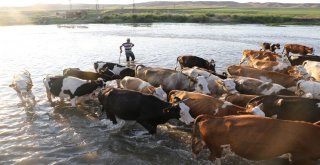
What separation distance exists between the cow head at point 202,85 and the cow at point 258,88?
40.7 inches

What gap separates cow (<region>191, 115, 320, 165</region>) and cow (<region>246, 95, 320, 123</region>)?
7.00 ft

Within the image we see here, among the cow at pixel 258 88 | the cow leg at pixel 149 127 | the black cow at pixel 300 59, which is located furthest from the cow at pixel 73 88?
the black cow at pixel 300 59

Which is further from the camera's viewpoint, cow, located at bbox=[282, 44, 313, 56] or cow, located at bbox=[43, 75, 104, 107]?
cow, located at bbox=[282, 44, 313, 56]

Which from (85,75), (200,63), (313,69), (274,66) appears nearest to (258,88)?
(274,66)

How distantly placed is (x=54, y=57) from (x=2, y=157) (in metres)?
15.7

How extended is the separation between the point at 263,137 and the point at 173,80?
21.9 ft

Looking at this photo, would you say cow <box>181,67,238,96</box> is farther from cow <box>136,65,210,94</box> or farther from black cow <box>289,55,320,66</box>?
black cow <box>289,55,320,66</box>

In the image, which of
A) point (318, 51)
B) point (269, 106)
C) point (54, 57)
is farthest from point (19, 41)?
point (269, 106)

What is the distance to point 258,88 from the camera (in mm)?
11883

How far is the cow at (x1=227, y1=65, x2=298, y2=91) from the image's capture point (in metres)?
12.7

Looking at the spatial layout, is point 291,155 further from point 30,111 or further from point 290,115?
point 30,111

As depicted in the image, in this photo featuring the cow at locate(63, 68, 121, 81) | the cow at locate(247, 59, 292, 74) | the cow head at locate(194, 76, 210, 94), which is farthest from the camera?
the cow at locate(247, 59, 292, 74)

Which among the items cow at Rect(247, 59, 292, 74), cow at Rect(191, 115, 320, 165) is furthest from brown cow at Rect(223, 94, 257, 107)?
cow at Rect(247, 59, 292, 74)

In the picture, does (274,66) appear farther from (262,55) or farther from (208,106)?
(208,106)
